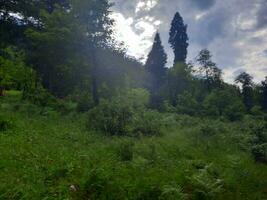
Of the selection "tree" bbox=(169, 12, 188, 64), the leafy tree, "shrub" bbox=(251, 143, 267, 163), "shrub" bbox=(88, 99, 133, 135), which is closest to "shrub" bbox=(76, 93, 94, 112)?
"shrub" bbox=(88, 99, 133, 135)

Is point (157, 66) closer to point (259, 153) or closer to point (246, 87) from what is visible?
point (246, 87)

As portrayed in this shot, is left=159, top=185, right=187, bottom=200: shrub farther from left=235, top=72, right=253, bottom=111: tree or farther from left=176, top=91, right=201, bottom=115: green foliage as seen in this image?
left=235, top=72, right=253, bottom=111: tree

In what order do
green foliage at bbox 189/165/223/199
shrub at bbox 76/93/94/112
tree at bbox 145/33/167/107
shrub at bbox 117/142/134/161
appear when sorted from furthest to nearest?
tree at bbox 145/33/167/107 → shrub at bbox 76/93/94/112 → shrub at bbox 117/142/134/161 → green foliage at bbox 189/165/223/199

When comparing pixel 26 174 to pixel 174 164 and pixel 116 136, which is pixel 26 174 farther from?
pixel 116 136

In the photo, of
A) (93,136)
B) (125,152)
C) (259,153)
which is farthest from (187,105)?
(125,152)

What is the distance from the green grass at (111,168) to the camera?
7.90 metres

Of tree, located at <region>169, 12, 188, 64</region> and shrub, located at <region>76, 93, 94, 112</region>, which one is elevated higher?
tree, located at <region>169, 12, 188, 64</region>

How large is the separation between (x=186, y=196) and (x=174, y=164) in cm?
266

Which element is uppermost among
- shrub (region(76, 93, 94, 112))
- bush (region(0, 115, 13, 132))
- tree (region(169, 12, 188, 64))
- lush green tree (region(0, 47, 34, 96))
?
tree (region(169, 12, 188, 64))

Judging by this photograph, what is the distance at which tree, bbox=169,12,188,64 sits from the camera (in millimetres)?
60031

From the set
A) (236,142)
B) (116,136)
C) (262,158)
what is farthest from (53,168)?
(236,142)

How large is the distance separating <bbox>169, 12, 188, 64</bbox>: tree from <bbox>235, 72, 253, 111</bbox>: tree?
20046mm

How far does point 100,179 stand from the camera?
814 cm

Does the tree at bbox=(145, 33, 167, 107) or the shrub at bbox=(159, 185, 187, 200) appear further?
the tree at bbox=(145, 33, 167, 107)
